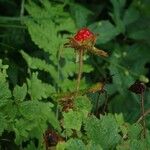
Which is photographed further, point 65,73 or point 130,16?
point 130,16

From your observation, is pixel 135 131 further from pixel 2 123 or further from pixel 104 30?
pixel 104 30

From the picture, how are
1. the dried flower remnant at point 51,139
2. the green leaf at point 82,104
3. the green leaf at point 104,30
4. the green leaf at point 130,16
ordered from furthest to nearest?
the green leaf at point 130,16, the green leaf at point 104,30, the green leaf at point 82,104, the dried flower remnant at point 51,139

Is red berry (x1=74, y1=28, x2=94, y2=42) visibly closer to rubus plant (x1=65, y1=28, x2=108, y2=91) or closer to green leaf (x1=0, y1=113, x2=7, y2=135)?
rubus plant (x1=65, y1=28, x2=108, y2=91)

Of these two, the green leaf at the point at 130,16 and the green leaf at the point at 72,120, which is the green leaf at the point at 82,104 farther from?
the green leaf at the point at 130,16

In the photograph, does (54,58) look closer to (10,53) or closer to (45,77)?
(45,77)

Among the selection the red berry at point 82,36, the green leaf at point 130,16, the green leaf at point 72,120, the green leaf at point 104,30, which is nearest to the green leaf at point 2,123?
the green leaf at point 72,120

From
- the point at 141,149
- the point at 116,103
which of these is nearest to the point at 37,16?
the point at 116,103

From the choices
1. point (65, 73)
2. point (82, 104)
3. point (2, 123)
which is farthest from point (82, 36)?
point (65, 73)

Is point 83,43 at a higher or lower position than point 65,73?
higher

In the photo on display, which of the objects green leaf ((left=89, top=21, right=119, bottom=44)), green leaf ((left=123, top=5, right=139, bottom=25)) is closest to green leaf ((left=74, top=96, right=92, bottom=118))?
green leaf ((left=89, top=21, right=119, bottom=44))
